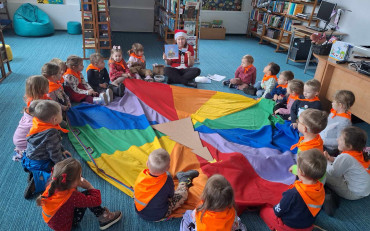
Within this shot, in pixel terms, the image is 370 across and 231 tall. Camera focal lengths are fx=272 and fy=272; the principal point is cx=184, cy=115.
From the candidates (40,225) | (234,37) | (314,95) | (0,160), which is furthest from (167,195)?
(234,37)

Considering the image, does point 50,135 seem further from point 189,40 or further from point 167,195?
point 189,40

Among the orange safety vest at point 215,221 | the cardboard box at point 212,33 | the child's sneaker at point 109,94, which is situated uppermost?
the cardboard box at point 212,33

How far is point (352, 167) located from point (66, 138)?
9.83ft

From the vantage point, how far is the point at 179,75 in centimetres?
498

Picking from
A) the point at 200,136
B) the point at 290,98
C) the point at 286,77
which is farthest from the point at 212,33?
the point at 200,136

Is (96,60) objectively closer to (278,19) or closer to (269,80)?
(269,80)

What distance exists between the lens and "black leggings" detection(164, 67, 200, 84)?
495 centimetres

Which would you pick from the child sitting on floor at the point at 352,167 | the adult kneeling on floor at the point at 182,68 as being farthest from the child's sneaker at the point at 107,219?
the adult kneeling on floor at the point at 182,68

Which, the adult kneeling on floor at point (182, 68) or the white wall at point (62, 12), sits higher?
the white wall at point (62, 12)

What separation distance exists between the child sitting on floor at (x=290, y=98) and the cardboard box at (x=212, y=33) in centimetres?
510

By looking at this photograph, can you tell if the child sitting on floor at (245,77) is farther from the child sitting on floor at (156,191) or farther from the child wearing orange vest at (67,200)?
the child wearing orange vest at (67,200)

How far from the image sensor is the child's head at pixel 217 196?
1.68 metres

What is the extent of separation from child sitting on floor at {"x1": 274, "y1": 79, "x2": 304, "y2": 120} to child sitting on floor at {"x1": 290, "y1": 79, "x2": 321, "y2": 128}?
0.16 m

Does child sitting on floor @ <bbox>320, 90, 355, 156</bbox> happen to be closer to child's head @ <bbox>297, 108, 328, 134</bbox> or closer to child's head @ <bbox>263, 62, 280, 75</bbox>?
child's head @ <bbox>297, 108, 328, 134</bbox>
